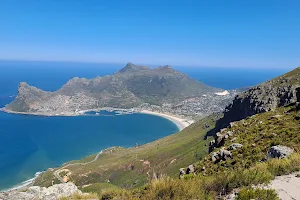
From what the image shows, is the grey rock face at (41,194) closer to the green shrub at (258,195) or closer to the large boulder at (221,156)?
the green shrub at (258,195)

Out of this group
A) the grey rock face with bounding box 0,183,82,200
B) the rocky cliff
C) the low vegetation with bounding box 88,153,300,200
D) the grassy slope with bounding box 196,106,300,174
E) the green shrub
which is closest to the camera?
the green shrub

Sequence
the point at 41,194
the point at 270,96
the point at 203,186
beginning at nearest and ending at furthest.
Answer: the point at 203,186 → the point at 41,194 → the point at 270,96

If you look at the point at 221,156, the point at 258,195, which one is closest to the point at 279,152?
the point at 221,156

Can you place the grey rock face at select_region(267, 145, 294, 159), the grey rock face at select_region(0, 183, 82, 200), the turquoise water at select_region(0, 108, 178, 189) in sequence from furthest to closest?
the turquoise water at select_region(0, 108, 178, 189), the grey rock face at select_region(267, 145, 294, 159), the grey rock face at select_region(0, 183, 82, 200)

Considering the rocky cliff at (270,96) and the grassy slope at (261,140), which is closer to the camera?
the grassy slope at (261,140)

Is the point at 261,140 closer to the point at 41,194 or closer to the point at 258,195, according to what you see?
the point at 258,195

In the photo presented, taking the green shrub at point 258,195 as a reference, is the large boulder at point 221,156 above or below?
below

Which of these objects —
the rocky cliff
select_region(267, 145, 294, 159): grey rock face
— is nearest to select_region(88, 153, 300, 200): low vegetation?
select_region(267, 145, 294, 159): grey rock face

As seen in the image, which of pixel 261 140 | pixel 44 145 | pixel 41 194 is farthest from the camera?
pixel 44 145

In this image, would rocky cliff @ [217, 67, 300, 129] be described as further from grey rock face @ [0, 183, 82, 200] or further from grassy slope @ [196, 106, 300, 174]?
grey rock face @ [0, 183, 82, 200]

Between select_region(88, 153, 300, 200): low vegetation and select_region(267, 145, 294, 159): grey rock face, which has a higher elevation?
select_region(88, 153, 300, 200): low vegetation

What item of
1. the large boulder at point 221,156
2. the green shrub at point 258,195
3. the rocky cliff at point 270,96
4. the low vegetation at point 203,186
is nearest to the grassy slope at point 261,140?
the large boulder at point 221,156
